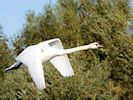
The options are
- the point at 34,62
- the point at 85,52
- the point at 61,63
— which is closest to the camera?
the point at 34,62

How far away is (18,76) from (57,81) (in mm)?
3176

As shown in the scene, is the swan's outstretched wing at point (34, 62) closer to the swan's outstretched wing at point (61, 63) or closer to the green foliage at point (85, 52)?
the swan's outstretched wing at point (61, 63)

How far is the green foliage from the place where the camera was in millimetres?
18859

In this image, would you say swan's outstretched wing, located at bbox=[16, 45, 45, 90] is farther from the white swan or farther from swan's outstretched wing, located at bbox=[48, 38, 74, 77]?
swan's outstretched wing, located at bbox=[48, 38, 74, 77]

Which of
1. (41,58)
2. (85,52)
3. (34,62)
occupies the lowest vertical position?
(85,52)

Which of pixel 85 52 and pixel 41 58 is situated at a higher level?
pixel 41 58

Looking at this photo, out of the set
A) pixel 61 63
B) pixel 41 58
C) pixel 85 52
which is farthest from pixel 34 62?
pixel 85 52

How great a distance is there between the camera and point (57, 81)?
18750 mm

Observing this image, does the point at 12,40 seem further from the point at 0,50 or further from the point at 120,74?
the point at 120,74

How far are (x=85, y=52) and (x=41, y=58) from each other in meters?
12.0

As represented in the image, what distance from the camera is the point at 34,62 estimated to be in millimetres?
14727

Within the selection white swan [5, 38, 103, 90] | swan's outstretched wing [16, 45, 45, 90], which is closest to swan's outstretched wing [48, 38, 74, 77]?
white swan [5, 38, 103, 90]

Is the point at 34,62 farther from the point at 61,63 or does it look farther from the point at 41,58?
the point at 61,63

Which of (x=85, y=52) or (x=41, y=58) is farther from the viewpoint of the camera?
(x=85, y=52)
